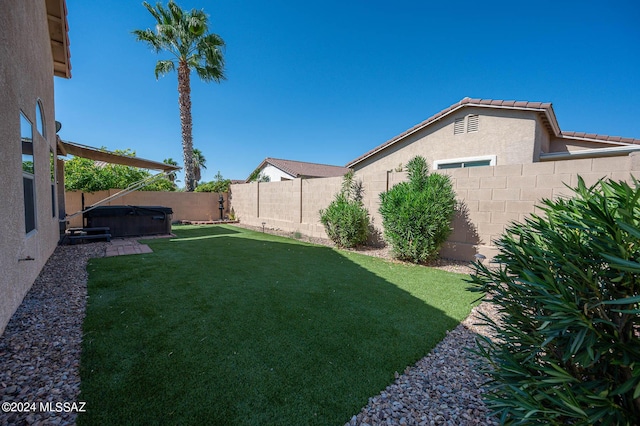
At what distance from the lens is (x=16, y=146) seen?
3.66 meters

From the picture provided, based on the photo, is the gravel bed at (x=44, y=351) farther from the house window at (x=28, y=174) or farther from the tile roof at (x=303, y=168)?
the tile roof at (x=303, y=168)

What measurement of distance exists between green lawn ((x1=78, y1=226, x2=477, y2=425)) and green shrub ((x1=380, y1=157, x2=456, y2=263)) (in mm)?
810

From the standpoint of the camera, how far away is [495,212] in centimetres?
632

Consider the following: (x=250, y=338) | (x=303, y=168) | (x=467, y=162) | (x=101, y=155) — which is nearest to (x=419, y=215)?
(x=250, y=338)

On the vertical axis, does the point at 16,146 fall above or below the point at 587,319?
above

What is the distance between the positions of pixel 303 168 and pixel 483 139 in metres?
16.3

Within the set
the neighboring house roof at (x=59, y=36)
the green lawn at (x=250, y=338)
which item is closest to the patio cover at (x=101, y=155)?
the neighboring house roof at (x=59, y=36)

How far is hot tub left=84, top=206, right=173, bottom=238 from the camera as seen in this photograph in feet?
29.8

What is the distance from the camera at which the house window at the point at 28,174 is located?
4.10 m

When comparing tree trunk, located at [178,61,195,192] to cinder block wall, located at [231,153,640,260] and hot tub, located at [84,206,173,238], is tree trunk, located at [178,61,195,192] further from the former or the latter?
cinder block wall, located at [231,153,640,260]

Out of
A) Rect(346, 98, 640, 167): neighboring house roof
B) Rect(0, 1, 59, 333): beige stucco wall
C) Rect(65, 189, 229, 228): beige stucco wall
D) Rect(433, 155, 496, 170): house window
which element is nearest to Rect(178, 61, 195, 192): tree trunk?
Rect(65, 189, 229, 228): beige stucco wall

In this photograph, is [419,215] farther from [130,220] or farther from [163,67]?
[163,67]

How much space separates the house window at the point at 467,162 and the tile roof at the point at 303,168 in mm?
12202

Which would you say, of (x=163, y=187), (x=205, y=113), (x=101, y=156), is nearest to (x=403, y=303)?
(x=101, y=156)
